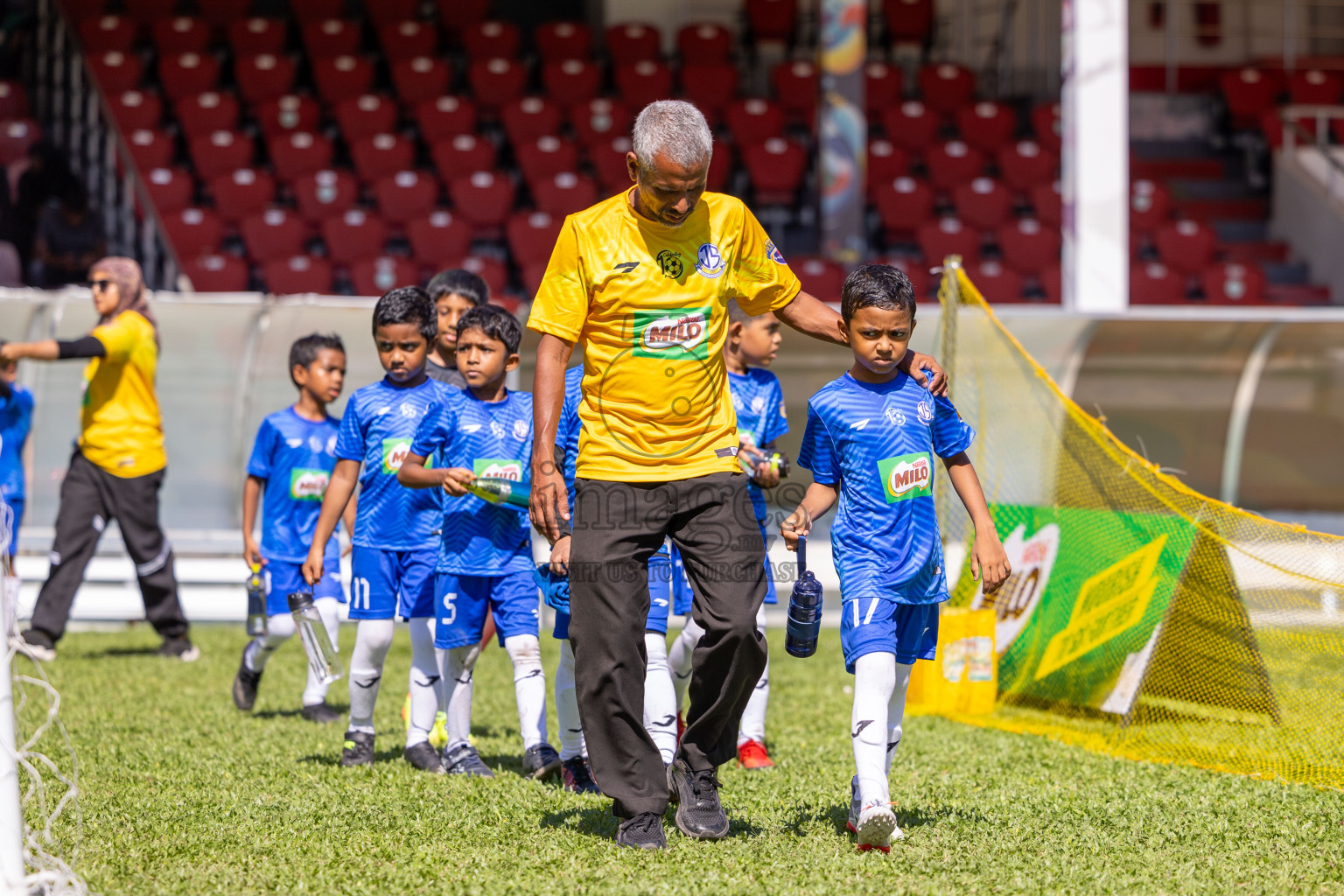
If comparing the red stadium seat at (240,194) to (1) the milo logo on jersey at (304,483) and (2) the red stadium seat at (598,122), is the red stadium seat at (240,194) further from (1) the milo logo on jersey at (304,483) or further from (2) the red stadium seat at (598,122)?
(1) the milo logo on jersey at (304,483)

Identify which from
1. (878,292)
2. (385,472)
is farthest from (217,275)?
(878,292)

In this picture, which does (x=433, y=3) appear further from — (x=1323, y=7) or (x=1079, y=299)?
(x=1323, y=7)

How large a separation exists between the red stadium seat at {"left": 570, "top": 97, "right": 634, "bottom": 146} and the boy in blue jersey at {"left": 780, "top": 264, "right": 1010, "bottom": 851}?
39.8 feet

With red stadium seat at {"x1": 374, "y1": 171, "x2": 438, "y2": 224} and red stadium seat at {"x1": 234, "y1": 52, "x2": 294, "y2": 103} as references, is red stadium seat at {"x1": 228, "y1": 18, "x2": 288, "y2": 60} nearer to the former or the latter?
red stadium seat at {"x1": 234, "y1": 52, "x2": 294, "y2": 103}

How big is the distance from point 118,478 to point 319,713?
2530 mm

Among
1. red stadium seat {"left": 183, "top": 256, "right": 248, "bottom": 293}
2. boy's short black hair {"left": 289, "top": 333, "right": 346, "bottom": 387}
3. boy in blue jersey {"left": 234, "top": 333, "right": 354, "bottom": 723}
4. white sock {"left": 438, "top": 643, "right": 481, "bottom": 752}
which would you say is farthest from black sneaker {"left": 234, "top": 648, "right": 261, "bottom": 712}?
red stadium seat {"left": 183, "top": 256, "right": 248, "bottom": 293}

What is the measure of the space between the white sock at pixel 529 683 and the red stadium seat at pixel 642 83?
12.3 m

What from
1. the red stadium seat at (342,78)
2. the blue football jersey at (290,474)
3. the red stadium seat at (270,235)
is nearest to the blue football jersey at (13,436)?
the blue football jersey at (290,474)

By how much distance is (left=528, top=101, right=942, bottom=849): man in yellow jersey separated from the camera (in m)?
3.79

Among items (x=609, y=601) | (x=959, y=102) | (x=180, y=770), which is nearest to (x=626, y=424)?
(x=609, y=601)

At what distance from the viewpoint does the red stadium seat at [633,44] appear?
17000 millimetres

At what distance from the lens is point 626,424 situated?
383 centimetres

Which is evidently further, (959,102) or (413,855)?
(959,102)

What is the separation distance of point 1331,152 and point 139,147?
44.0ft
